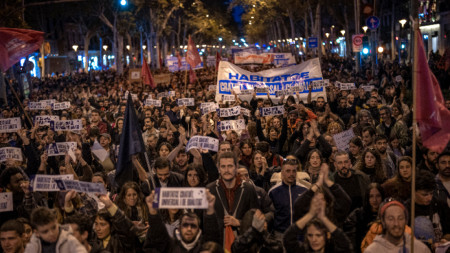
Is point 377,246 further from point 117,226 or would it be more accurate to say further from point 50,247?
point 50,247

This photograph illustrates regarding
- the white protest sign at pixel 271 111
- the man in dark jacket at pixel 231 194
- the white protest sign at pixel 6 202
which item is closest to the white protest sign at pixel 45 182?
the white protest sign at pixel 6 202

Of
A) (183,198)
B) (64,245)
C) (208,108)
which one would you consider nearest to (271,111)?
(208,108)

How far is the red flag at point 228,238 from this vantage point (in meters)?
5.75

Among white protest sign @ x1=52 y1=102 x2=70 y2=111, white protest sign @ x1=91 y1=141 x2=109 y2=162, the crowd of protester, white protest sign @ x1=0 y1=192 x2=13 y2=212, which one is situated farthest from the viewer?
white protest sign @ x1=52 y1=102 x2=70 y2=111

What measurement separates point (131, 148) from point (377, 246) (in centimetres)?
331

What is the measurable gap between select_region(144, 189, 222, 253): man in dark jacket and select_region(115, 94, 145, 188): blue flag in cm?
166

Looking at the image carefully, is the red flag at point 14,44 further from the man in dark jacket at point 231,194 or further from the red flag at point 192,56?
the man in dark jacket at point 231,194

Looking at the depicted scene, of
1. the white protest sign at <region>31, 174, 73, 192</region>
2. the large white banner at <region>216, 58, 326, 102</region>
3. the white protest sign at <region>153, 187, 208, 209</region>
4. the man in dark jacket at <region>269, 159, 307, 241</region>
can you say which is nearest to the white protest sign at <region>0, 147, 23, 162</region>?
the white protest sign at <region>31, 174, 73, 192</region>

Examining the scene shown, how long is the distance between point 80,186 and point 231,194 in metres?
1.45

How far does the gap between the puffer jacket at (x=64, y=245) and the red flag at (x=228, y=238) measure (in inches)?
55.0

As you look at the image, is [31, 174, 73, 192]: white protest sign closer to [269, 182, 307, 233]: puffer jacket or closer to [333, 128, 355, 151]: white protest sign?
[269, 182, 307, 233]: puffer jacket

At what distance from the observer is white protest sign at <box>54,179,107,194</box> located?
5559 millimetres

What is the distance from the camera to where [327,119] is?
11.5m

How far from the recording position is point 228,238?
5.80m
